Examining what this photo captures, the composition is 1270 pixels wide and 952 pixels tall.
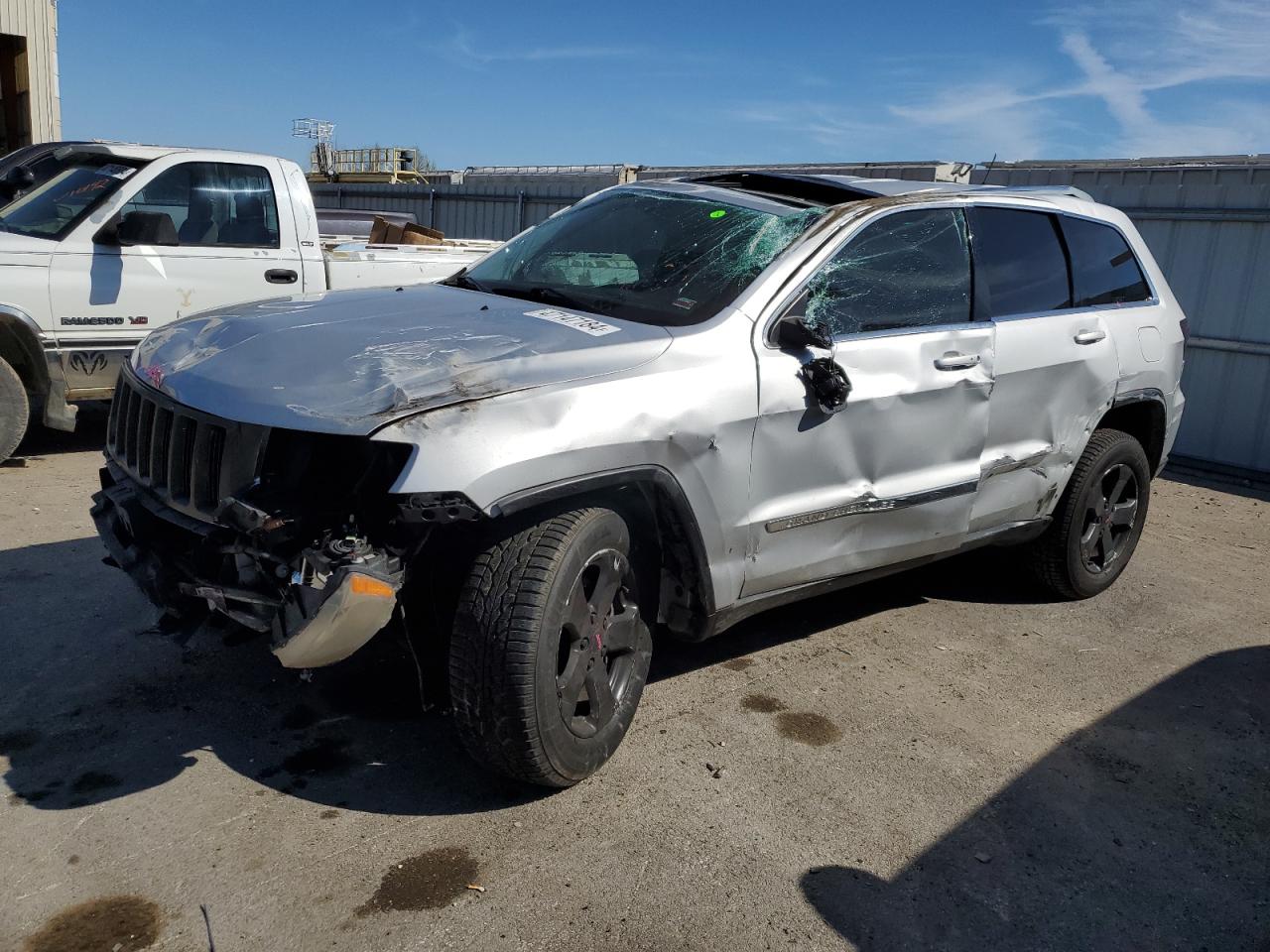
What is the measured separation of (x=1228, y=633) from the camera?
512 cm

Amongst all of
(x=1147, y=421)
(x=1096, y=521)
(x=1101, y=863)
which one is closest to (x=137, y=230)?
(x=1096, y=521)

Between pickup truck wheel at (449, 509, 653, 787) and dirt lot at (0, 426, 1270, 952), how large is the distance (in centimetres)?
23

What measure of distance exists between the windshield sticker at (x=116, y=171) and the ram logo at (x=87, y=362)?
1171mm

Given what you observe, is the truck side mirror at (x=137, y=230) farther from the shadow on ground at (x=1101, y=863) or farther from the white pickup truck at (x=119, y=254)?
the shadow on ground at (x=1101, y=863)

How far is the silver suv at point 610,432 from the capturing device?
2.86 meters

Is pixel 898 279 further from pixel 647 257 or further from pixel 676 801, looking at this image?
pixel 676 801

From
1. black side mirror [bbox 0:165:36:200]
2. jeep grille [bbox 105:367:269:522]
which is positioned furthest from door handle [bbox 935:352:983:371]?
black side mirror [bbox 0:165:36:200]

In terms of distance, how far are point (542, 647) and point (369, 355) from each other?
98cm

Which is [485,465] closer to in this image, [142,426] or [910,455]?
[142,426]

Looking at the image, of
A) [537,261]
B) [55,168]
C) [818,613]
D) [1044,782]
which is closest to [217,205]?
[55,168]

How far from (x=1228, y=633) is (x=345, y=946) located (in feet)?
14.4

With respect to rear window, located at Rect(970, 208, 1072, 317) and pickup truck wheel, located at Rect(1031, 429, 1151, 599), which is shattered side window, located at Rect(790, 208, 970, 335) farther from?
pickup truck wheel, located at Rect(1031, 429, 1151, 599)

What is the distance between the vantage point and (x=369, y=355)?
308cm

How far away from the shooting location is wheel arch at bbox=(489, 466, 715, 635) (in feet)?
9.92
